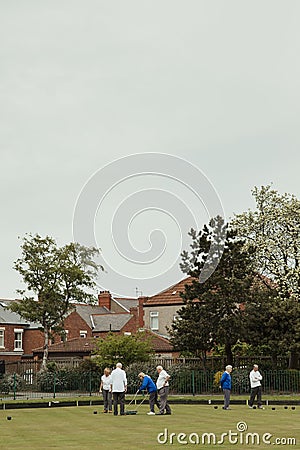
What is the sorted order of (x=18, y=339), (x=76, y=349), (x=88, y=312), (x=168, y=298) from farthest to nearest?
(x=88, y=312), (x=18, y=339), (x=168, y=298), (x=76, y=349)

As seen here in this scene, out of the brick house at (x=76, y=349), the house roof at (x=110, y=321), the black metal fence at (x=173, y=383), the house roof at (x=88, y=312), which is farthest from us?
the house roof at (x=88, y=312)

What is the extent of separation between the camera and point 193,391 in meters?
41.1

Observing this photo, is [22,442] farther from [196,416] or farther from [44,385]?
[44,385]

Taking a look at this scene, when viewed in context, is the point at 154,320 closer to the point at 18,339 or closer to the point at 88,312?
the point at 88,312

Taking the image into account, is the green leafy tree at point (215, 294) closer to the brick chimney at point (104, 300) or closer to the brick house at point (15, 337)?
the brick house at point (15, 337)

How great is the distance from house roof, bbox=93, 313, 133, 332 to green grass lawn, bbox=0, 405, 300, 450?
40473 mm

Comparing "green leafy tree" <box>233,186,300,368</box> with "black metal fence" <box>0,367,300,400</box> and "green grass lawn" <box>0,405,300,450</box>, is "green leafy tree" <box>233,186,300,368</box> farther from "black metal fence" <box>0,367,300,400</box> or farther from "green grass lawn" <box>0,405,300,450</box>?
"green grass lawn" <box>0,405,300,450</box>

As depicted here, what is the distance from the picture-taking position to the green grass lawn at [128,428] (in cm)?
1634

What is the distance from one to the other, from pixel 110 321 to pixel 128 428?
50.6 meters

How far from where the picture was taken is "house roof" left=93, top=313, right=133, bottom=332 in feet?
226

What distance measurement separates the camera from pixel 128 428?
20.5 m

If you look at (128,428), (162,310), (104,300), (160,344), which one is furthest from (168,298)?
(128,428)

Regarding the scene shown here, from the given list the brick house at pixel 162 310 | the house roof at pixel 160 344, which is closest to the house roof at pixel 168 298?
the brick house at pixel 162 310

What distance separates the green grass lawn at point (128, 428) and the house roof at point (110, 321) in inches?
1593
